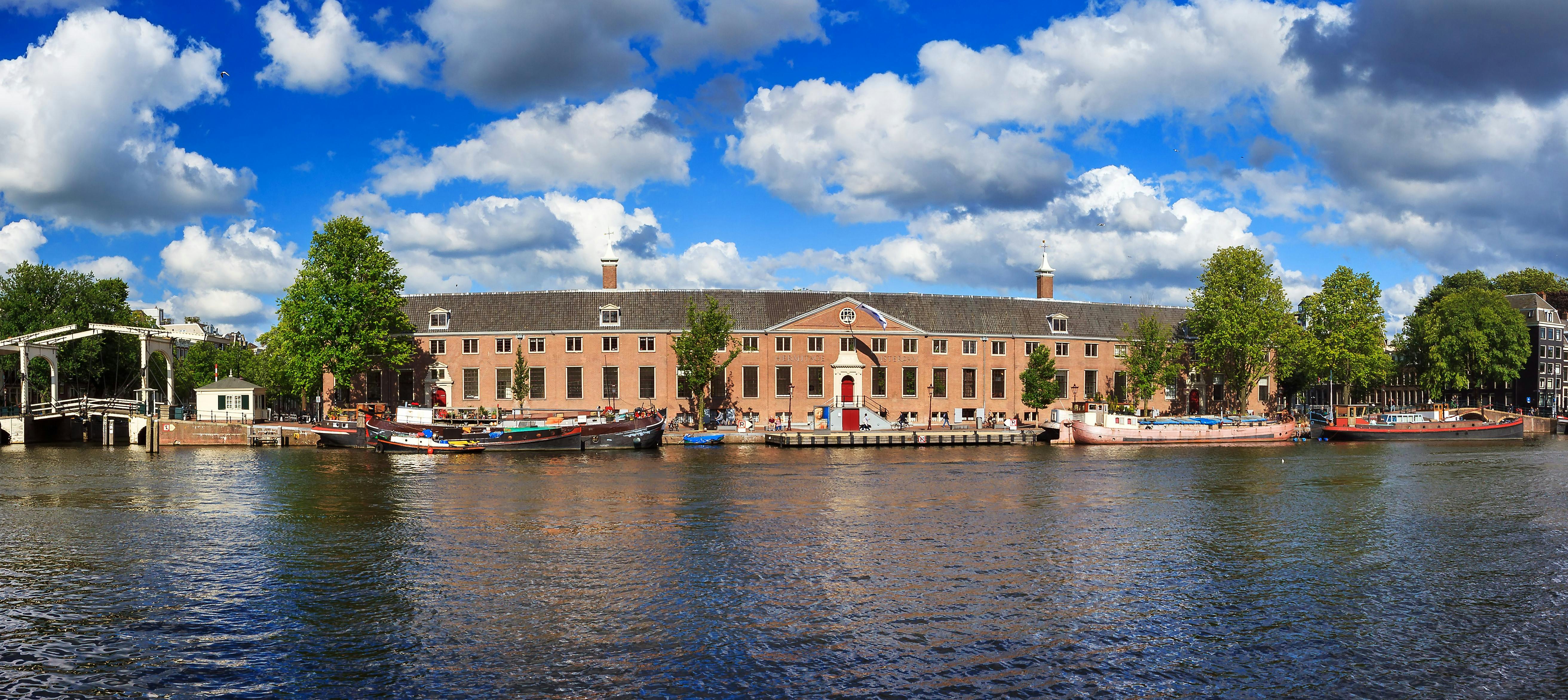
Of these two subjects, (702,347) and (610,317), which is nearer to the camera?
(702,347)

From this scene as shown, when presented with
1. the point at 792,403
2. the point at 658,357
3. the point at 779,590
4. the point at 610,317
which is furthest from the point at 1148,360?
the point at 779,590

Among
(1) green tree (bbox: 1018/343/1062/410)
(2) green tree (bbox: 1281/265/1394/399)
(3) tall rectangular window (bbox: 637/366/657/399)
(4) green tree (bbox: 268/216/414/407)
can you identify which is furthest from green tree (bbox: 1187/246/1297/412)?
(4) green tree (bbox: 268/216/414/407)

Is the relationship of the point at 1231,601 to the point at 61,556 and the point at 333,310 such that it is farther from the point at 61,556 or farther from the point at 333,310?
the point at 333,310

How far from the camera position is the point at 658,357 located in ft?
286

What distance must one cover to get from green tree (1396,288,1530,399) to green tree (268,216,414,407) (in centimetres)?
10129

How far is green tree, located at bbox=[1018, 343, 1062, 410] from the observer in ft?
295

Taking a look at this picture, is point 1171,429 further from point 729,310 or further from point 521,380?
point 521,380

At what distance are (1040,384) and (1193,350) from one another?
1949cm

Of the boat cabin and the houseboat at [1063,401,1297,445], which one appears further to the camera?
the boat cabin

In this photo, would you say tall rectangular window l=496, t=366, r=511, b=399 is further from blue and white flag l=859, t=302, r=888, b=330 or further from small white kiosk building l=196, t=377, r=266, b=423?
blue and white flag l=859, t=302, r=888, b=330

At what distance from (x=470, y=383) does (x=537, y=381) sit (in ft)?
18.7

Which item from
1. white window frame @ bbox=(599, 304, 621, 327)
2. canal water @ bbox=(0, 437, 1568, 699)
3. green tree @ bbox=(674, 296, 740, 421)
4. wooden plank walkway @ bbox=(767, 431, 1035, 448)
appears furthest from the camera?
white window frame @ bbox=(599, 304, 621, 327)

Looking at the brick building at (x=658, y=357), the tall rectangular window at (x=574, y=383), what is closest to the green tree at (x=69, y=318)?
A: the brick building at (x=658, y=357)

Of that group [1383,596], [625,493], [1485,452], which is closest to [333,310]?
[625,493]
